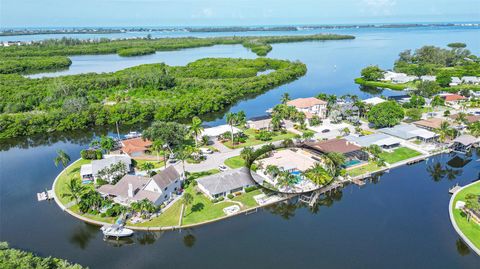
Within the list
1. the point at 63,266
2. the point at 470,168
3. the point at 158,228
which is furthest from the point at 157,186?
the point at 470,168

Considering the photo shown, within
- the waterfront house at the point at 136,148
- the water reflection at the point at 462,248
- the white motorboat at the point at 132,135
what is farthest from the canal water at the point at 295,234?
the white motorboat at the point at 132,135

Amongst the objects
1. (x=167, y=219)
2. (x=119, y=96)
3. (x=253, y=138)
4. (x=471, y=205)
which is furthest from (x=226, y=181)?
(x=119, y=96)

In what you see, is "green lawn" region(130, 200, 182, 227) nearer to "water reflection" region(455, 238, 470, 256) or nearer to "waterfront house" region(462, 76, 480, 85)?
"water reflection" region(455, 238, 470, 256)

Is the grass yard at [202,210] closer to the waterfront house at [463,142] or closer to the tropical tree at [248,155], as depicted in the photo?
the tropical tree at [248,155]

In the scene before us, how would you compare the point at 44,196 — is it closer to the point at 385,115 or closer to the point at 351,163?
the point at 351,163

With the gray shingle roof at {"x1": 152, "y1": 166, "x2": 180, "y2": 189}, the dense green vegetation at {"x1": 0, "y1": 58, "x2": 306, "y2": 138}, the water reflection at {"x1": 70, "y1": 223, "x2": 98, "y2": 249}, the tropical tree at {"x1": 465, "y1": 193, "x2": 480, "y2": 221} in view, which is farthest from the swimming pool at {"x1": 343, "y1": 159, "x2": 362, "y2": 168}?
the dense green vegetation at {"x1": 0, "y1": 58, "x2": 306, "y2": 138}

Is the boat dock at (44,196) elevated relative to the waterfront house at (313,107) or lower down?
lower down

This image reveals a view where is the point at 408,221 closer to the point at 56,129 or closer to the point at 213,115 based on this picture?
the point at 213,115
